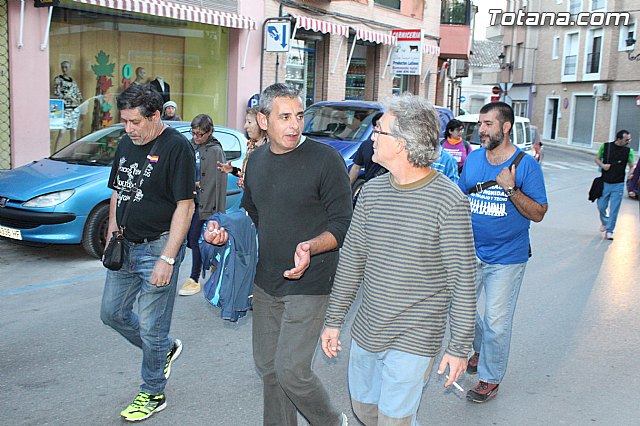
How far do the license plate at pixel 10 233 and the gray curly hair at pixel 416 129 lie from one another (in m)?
6.14

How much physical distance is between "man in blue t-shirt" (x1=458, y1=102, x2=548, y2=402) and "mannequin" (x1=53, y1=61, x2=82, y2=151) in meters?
10.4

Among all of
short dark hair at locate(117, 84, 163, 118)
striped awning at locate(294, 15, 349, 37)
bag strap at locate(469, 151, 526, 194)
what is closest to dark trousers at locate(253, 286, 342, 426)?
short dark hair at locate(117, 84, 163, 118)

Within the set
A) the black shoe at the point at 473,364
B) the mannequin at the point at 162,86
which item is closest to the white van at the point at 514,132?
the mannequin at the point at 162,86

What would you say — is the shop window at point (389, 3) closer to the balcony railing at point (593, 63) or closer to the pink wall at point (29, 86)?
the pink wall at point (29, 86)

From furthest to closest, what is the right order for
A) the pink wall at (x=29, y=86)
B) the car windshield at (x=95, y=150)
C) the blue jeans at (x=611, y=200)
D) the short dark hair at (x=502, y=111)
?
the pink wall at (x=29, y=86) < the blue jeans at (x=611, y=200) < the car windshield at (x=95, y=150) < the short dark hair at (x=502, y=111)

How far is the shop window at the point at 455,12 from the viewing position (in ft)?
85.0

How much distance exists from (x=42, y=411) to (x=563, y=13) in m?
45.2

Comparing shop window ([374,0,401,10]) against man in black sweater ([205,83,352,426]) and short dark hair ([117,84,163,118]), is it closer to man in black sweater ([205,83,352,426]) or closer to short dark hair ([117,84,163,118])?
short dark hair ([117,84,163,118])

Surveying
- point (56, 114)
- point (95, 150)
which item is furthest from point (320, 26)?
point (95, 150)

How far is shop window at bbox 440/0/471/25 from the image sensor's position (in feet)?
85.0

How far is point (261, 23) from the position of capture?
16688 millimetres

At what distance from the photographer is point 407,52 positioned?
68.8 feet

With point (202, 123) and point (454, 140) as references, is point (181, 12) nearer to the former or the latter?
point (454, 140)

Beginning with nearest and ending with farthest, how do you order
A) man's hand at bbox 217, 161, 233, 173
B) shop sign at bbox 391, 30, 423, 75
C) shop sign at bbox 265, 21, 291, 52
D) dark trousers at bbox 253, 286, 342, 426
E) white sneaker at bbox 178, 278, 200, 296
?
dark trousers at bbox 253, 286, 342, 426 → man's hand at bbox 217, 161, 233, 173 → white sneaker at bbox 178, 278, 200, 296 → shop sign at bbox 265, 21, 291, 52 → shop sign at bbox 391, 30, 423, 75
